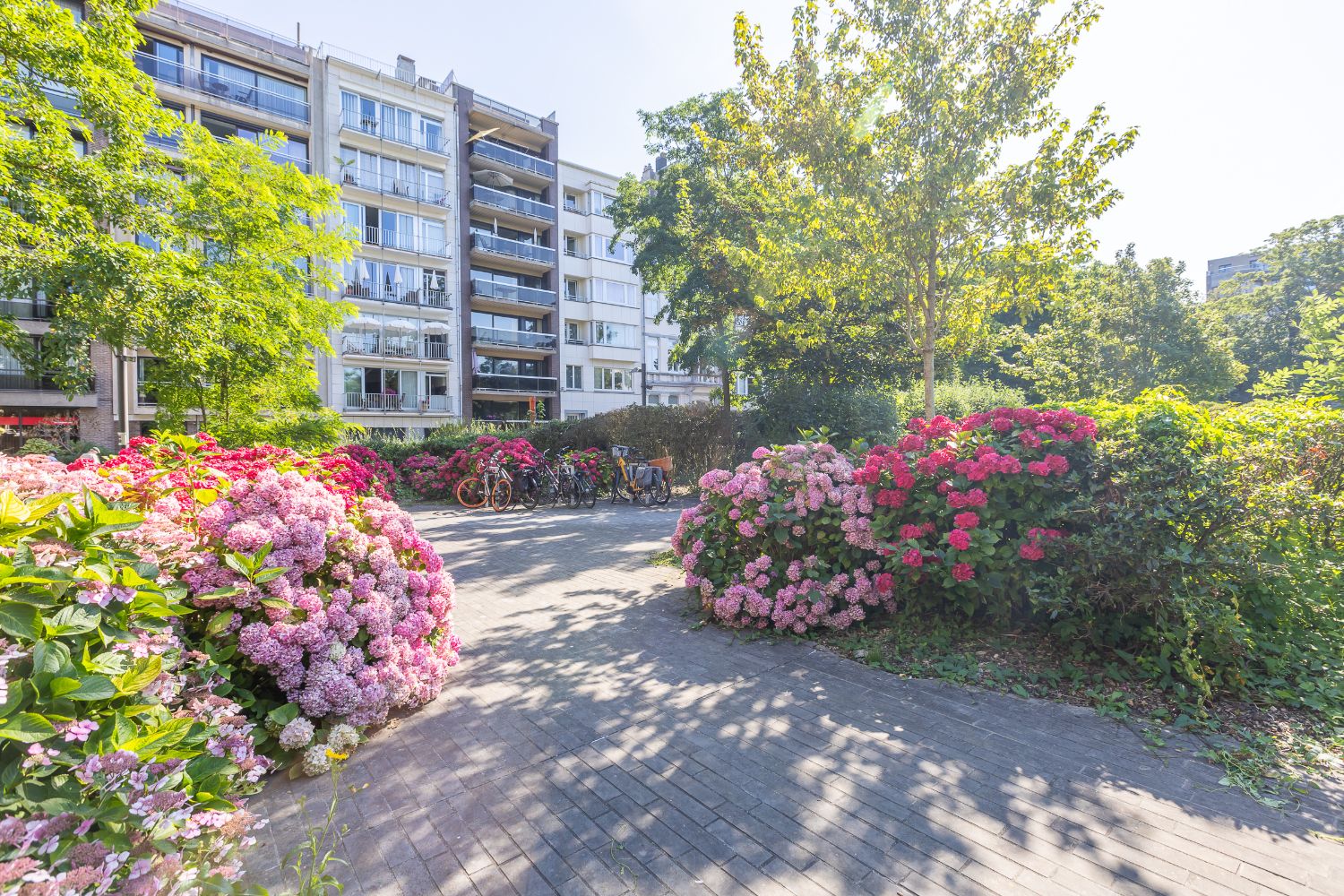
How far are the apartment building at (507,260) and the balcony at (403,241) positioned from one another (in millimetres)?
1385

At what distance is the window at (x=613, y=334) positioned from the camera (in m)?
36.2

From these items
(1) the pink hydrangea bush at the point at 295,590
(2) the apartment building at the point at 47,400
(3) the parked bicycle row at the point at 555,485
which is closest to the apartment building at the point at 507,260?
(2) the apartment building at the point at 47,400

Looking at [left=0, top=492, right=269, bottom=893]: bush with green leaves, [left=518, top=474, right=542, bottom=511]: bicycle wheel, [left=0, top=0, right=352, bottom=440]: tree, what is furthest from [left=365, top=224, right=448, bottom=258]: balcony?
[left=0, top=492, right=269, bottom=893]: bush with green leaves

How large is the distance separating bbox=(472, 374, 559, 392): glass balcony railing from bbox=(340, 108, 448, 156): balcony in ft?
36.5

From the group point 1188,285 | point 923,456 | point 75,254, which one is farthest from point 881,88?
point 1188,285

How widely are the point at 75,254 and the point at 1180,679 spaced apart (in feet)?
38.0

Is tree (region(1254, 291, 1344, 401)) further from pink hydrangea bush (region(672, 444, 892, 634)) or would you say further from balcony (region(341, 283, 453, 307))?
balcony (region(341, 283, 453, 307))

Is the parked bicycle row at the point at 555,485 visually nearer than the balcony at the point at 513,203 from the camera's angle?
Yes

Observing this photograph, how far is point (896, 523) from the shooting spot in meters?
4.45

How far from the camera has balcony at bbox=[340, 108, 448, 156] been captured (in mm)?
27562

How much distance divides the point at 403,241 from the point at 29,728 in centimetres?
3156

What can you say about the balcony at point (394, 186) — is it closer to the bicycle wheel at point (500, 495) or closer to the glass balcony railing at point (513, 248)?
the glass balcony railing at point (513, 248)

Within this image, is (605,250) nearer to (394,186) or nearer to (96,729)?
(394,186)

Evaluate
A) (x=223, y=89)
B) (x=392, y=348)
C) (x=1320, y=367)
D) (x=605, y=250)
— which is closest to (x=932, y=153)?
(x=1320, y=367)
